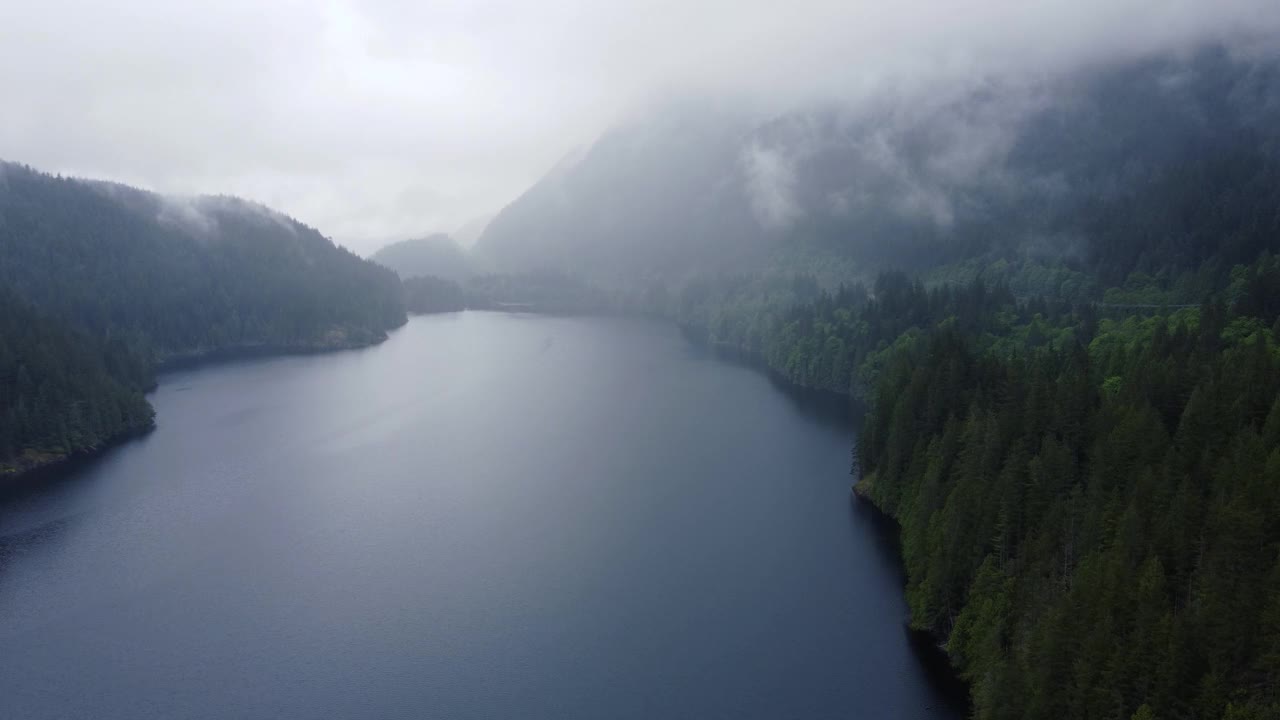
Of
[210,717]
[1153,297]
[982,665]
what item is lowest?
[210,717]

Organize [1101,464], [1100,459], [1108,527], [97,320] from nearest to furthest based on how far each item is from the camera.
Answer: [1108,527]
[1101,464]
[1100,459]
[97,320]

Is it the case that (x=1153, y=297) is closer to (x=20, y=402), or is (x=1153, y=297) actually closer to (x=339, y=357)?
(x=20, y=402)

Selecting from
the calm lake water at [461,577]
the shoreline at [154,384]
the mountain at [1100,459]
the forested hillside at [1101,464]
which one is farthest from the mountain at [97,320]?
the forested hillside at [1101,464]

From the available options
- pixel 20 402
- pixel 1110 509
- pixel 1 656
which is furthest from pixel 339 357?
pixel 1110 509

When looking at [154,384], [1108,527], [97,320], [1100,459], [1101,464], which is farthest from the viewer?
[97,320]

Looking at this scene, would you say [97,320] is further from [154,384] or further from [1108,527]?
[1108,527]

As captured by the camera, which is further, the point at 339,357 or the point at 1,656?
the point at 339,357

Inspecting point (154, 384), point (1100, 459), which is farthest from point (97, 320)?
point (1100, 459)

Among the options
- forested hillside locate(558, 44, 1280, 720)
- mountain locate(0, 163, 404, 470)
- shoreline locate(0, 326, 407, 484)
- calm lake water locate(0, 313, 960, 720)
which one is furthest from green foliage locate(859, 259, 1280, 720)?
mountain locate(0, 163, 404, 470)

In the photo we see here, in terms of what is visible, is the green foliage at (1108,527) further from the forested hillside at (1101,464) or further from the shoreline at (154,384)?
the shoreline at (154,384)
